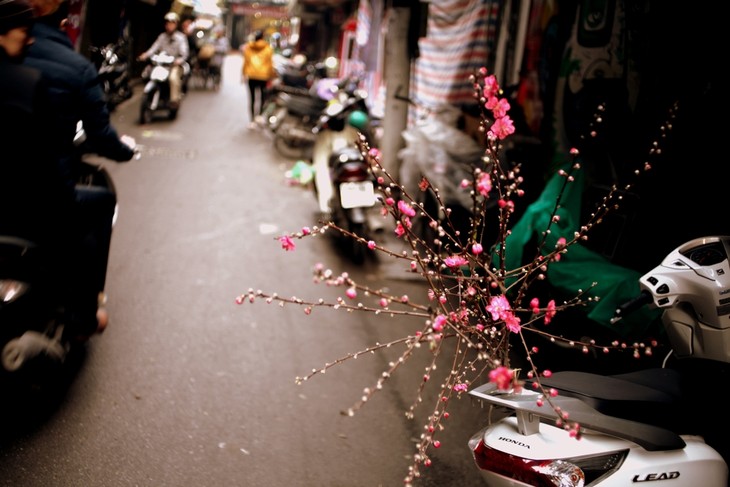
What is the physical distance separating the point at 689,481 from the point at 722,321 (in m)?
0.79

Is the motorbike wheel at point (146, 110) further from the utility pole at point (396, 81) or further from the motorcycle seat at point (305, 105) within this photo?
the utility pole at point (396, 81)

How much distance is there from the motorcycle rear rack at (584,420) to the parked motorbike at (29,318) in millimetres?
2153

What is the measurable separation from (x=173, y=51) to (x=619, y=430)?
12659 mm

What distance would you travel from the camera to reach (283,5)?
50375mm

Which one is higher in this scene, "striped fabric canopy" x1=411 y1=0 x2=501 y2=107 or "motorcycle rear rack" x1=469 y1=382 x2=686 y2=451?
"striped fabric canopy" x1=411 y1=0 x2=501 y2=107

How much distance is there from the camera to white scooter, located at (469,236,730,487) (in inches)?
73.1

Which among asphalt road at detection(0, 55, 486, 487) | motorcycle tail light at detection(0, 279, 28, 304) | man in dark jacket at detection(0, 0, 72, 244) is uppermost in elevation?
man in dark jacket at detection(0, 0, 72, 244)

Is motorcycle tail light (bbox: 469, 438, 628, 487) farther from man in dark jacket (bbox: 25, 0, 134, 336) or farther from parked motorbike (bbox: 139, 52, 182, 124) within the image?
parked motorbike (bbox: 139, 52, 182, 124)

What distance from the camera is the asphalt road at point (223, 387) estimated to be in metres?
2.97

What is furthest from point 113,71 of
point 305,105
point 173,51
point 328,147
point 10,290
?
point 10,290

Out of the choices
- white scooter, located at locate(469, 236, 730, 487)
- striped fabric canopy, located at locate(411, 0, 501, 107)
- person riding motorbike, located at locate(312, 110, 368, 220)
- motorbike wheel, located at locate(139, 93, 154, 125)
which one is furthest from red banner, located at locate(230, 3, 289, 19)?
white scooter, located at locate(469, 236, 730, 487)

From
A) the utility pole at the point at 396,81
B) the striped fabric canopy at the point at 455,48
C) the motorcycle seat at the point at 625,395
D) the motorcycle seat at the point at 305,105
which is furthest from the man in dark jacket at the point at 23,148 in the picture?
the motorcycle seat at the point at 305,105

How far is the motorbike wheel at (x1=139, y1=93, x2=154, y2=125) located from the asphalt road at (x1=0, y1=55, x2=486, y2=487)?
5.22m

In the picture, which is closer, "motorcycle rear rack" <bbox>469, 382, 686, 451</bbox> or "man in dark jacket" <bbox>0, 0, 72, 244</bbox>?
"motorcycle rear rack" <bbox>469, 382, 686, 451</bbox>
